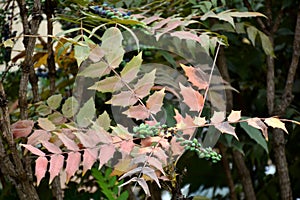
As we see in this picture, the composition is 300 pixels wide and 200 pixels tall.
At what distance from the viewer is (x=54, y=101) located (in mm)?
894

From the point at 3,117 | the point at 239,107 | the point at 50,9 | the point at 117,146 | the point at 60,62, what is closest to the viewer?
the point at 117,146

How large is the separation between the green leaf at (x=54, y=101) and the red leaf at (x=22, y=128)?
6 centimetres

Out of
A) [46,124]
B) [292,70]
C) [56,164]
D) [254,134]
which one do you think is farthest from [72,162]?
[292,70]

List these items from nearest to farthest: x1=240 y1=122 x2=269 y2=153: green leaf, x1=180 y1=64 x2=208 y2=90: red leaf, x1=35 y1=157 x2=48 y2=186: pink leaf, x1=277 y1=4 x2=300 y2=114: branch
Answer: x1=35 y1=157 x2=48 y2=186: pink leaf
x1=180 y1=64 x2=208 y2=90: red leaf
x1=240 y1=122 x2=269 y2=153: green leaf
x1=277 y1=4 x2=300 y2=114: branch

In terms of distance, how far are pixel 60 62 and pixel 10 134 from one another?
0.31m

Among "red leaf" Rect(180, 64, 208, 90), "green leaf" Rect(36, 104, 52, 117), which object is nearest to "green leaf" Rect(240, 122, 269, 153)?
"red leaf" Rect(180, 64, 208, 90)

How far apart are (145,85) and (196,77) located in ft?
0.30

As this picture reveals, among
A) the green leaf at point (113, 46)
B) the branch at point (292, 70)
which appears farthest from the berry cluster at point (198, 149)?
the branch at point (292, 70)

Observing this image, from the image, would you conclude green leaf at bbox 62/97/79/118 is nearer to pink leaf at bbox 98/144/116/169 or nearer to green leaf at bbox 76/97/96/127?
green leaf at bbox 76/97/96/127

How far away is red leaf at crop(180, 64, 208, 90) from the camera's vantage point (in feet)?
2.54

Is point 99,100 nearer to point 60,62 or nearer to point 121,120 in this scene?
point 60,62

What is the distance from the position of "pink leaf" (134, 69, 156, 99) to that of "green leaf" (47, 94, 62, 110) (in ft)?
0.65

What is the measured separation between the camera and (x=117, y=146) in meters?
0.69

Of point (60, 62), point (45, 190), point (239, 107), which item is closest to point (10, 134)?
point (60, 62)
